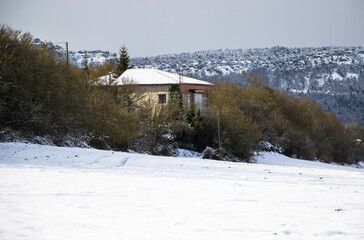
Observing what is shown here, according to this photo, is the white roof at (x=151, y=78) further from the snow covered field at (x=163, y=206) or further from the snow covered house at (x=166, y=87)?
the snow covered field at (x=163, y=206)

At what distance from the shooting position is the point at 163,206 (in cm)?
842

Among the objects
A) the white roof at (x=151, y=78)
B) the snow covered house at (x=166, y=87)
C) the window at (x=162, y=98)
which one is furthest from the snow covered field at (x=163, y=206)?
the white roof at (x=151, y=78)

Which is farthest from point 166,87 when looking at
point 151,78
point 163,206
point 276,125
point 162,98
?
point 163,206

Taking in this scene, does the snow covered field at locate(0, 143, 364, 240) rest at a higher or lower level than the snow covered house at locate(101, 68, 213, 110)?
lower

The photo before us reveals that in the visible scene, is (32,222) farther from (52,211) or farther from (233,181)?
(233,181)

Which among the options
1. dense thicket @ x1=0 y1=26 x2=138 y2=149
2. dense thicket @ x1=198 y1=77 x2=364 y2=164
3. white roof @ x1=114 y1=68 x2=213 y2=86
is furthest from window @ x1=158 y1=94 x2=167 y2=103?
dense thicket @ x1=0 y1=26 x2=138 y2=149

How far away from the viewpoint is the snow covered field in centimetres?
636

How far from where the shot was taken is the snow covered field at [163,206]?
250 inches

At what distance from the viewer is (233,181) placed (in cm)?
1356

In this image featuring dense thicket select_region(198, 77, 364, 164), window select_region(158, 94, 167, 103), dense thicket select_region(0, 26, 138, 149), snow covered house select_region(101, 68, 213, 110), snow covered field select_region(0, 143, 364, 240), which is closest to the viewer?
snow covered field select_region(0, 143, 364, 240)

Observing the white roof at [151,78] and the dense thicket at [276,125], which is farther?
the white roof at [151,78]

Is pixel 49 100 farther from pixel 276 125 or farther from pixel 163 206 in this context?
pixel 276 125

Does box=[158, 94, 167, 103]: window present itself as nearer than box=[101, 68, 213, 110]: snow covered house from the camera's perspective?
No

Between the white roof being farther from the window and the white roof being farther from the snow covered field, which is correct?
the snow covered field
